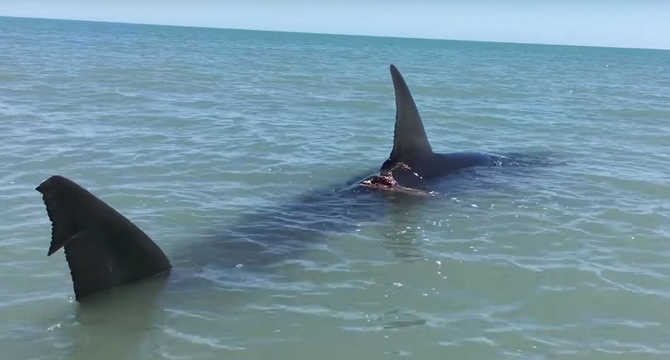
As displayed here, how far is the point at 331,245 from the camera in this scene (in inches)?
362

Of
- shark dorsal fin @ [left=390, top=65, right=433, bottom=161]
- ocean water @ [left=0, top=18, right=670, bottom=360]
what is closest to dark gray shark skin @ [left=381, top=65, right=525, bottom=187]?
shark dorsal fin @ [left=390, top=65, right=433, bottom=161]

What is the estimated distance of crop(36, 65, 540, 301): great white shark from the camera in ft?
22.0

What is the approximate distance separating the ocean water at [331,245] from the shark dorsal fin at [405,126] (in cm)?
96

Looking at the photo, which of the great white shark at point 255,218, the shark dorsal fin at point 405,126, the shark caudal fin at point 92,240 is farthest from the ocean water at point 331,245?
the shark dorsal fin at point 405,126

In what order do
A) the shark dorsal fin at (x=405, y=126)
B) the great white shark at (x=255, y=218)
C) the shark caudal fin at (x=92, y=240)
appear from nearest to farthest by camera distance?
the shark caudal fin at (x=92, y=240), the great white shark at (x=255, y=218), the shark dorsal fin at (x=405, y=126)

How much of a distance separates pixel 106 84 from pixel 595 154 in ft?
67.8

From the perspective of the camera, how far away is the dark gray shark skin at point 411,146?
11456mm

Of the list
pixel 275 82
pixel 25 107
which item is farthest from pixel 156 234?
pixel 275 82

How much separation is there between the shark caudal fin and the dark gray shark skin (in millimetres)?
5236

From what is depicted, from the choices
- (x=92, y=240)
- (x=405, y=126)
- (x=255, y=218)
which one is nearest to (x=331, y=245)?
(x=255, y=218)

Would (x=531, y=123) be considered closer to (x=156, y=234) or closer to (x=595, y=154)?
(x=595, y=154)

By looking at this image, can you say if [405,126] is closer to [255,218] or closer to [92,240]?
[255,218]

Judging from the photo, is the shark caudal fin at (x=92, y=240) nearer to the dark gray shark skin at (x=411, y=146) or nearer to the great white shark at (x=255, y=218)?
the great white shark at (x=255, y=218)

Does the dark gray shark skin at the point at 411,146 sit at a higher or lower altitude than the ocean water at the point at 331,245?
higher
